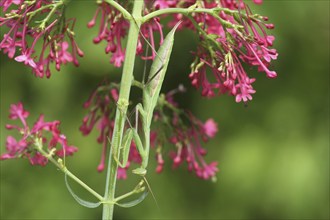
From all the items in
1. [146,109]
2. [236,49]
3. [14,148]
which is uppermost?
[236,49]

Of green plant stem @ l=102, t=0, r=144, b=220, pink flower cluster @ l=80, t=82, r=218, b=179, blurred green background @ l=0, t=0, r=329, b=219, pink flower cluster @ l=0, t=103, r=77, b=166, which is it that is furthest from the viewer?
blurred green background @ l=0, t=0, r=329, b=219

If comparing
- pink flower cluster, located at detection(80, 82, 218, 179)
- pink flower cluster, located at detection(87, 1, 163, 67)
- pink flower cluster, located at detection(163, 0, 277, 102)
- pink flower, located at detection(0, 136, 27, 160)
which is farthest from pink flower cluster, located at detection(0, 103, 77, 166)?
pink flower cluster, located at detection(163, 0, 277, 102)

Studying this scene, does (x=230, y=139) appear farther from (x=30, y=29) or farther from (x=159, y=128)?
(x=30, y=29)

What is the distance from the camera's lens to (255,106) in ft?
11.5

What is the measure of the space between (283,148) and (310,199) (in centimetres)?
27

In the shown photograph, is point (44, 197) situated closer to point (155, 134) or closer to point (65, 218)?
point (65, 218)

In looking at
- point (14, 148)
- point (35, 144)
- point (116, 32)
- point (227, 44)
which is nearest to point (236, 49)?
point (227, 44)

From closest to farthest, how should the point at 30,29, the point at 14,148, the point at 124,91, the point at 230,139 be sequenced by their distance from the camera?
the point at 124,91, the point at 30,29, the point at 14,148, the point at 230,139

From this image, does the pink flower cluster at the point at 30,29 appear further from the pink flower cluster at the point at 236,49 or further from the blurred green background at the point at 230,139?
the blurred green background at the point at 230,139

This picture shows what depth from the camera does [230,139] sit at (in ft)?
11.5

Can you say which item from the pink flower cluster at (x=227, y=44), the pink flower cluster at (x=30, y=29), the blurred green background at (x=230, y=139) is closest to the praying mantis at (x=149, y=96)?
the pink flower cluster at (x=227, y=44)

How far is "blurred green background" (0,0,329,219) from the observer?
3275 mm

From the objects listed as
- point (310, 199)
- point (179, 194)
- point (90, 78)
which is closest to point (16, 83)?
point (90, 78)

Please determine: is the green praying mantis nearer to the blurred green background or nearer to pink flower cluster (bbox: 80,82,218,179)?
pink flower cluster (bbox: 80,82,218,179)
